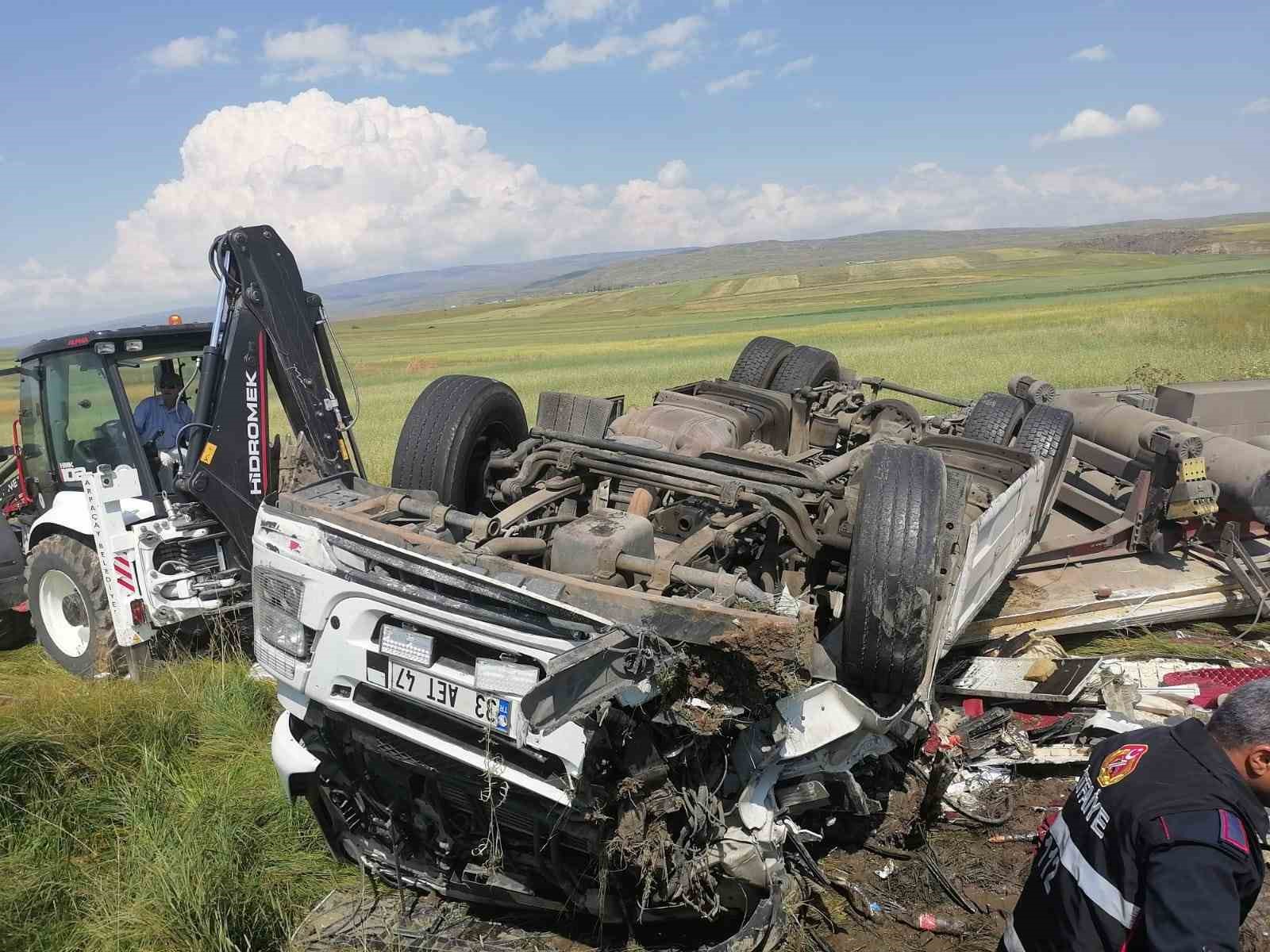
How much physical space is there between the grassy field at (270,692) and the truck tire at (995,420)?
457cm

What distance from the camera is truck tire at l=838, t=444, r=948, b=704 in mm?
3129

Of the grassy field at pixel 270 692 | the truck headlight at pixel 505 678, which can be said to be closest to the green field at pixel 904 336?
the grassy field at pixel 270 692

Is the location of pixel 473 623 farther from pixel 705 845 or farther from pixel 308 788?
pixel 308 788

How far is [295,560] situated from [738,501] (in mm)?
1779

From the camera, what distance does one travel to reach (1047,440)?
5422 mm

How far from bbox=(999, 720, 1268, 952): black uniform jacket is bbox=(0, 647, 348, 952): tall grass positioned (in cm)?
253

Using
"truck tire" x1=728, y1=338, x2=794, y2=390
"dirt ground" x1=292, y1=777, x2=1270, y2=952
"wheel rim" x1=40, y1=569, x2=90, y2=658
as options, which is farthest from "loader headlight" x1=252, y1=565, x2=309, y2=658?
"truck tire" x1=728, y1=338, x2=794, y2=390

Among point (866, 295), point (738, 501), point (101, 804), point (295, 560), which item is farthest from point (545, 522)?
point (866, 295)

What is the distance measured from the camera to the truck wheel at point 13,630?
20.0 feet

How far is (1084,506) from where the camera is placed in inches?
252

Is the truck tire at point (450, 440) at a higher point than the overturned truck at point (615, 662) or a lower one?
higher

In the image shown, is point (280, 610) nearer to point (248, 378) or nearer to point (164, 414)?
point (248, 378)

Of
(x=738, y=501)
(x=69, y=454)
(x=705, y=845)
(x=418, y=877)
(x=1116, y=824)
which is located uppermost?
(x=69, y=454)

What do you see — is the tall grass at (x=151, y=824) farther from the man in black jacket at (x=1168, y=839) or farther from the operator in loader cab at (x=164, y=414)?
the man in black jacket at (x=1168, y=839)
